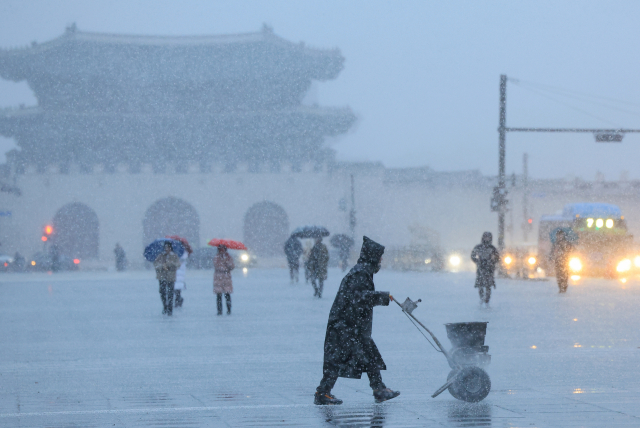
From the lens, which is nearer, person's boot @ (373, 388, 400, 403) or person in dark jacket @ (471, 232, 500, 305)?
person's boot @ (373, 388, 400, 403)

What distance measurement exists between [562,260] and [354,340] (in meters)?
15.7

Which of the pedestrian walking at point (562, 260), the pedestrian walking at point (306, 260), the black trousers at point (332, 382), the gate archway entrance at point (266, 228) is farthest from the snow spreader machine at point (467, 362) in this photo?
the gate archway entrance at point (266, 228)

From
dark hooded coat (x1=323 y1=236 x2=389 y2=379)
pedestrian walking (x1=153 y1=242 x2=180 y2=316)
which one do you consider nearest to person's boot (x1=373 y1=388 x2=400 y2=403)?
dark hooded coat (x1=323 y1=236 x2=389 y2=379)

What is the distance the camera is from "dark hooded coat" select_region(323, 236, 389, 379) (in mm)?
7535

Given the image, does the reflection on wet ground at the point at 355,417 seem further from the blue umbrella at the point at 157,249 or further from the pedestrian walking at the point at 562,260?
the pedestrian walking at the point at 562,260

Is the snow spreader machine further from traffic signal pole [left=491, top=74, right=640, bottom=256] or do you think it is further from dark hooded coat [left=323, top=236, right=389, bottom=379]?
traffic signal pole [left=491, top=74, right=640, bottom=256]

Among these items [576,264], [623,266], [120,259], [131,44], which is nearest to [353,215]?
[120,259]

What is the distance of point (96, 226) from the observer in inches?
2126

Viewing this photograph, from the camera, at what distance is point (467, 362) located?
7695 mm

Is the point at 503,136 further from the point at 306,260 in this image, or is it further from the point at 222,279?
the point at 222,279

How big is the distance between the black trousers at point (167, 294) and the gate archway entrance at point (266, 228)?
37584 mm

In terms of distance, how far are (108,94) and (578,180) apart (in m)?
30.3

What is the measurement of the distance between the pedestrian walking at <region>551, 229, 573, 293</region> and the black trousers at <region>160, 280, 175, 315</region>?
976cm

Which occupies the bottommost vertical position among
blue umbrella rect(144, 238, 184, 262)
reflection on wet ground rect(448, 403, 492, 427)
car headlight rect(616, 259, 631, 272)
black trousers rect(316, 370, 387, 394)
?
reflection on wet ground rect(448, 403, 492, 427)
